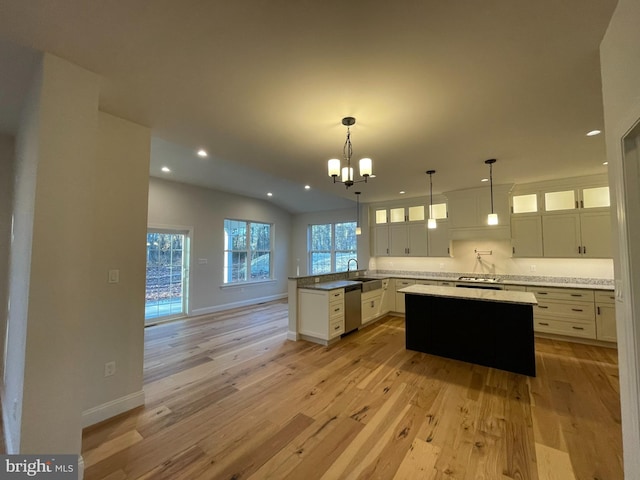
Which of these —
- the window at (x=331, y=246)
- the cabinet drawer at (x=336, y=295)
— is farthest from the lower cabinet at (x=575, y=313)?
the window at (x=331, y=246)

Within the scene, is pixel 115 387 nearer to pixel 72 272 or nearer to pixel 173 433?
pixel 173 433

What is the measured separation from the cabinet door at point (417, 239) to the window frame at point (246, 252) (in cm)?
405

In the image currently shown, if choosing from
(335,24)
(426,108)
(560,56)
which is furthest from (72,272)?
(560,56)

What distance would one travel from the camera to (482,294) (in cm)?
331

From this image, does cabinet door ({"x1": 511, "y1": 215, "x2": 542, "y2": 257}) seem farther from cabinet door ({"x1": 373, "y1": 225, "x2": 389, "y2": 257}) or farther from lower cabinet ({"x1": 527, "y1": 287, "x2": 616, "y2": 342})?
cabinet door ({"x1": 373, "y1": 225, "x2": 389, "y2": 257})

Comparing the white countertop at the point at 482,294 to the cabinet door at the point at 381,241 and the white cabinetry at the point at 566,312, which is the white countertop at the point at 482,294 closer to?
the white cabinetry at the point at 566,312

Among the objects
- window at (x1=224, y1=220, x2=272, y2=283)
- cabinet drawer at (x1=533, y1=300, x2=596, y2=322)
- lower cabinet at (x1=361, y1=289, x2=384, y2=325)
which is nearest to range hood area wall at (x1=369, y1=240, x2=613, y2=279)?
cabinet drawer at (x1=533, y1=300, x2=596, y2=322)

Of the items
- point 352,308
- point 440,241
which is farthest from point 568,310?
point 352,308

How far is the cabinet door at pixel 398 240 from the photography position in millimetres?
6012

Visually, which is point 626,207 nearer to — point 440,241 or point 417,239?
point 440,241

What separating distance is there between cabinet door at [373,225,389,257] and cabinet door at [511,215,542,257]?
7.99 feet

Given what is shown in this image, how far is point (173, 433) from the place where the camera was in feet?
6.81

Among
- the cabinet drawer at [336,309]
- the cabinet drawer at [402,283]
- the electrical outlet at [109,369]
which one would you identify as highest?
the cabinet drawer at [402,283]

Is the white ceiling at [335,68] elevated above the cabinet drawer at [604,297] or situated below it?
above
